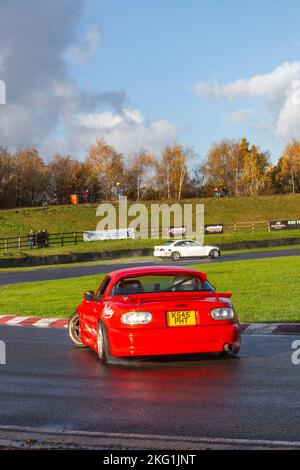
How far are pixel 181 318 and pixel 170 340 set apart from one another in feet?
0.96

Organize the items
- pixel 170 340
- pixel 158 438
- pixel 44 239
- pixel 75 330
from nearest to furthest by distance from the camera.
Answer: pixel 158 438 → pixel 170 340 → pixel 75 330 → pixel 44 239

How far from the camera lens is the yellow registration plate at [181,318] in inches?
324

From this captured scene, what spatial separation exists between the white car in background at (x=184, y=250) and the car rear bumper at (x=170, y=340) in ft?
105

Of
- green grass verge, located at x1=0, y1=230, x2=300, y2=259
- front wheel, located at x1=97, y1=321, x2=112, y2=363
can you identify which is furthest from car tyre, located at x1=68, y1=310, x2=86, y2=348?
green grass verge, located at x1=0, y1=230, x2=300, y2=259

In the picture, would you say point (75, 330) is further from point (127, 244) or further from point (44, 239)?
point (44, 239)

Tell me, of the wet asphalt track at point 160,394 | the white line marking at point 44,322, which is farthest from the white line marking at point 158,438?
the white line marking at point 44,322

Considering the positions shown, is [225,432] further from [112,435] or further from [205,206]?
[205,206]

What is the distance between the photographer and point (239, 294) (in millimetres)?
17016

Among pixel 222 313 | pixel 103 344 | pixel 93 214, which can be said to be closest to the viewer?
pixel 222 313

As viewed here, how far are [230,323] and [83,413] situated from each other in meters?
2.73

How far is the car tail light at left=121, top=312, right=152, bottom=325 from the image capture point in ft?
27.0

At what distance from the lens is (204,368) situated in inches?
327

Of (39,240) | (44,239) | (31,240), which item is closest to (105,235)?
(44,239)
